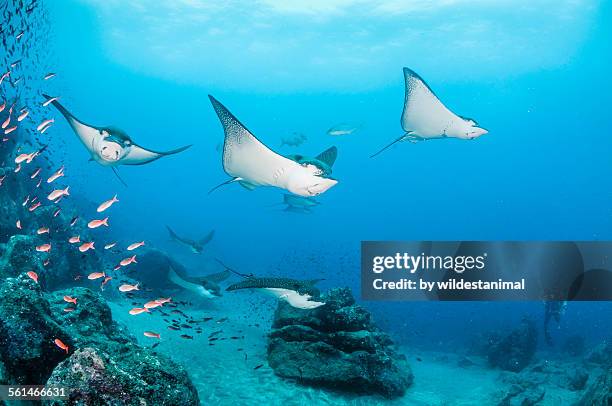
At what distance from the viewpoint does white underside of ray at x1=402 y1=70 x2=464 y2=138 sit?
5500 mm

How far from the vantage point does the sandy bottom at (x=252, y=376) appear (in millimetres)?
6227

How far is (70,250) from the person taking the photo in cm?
1069

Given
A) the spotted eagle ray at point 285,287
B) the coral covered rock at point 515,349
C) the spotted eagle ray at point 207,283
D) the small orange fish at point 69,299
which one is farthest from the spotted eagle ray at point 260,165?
the coral covered rock at point 515,349

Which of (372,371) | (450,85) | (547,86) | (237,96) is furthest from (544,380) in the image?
(237,96)

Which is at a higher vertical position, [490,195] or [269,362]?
[490,195]

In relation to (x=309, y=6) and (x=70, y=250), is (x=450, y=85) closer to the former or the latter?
(x=309, y=6)

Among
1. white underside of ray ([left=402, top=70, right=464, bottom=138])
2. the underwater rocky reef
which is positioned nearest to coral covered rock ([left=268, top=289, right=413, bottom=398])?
the underwater rocky reef

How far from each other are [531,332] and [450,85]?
108ft

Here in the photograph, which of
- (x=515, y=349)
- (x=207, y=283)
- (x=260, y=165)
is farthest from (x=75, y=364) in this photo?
(x=515, y=349)

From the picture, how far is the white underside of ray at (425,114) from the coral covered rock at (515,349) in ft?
35.4

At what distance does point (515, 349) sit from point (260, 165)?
13540 mm

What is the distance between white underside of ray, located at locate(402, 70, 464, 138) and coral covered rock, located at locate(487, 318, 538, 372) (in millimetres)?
10803

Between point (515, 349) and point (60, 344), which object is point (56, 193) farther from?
point (515, 349)

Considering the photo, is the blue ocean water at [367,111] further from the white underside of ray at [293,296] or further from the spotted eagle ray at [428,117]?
the white underside of ray at [293,296]
